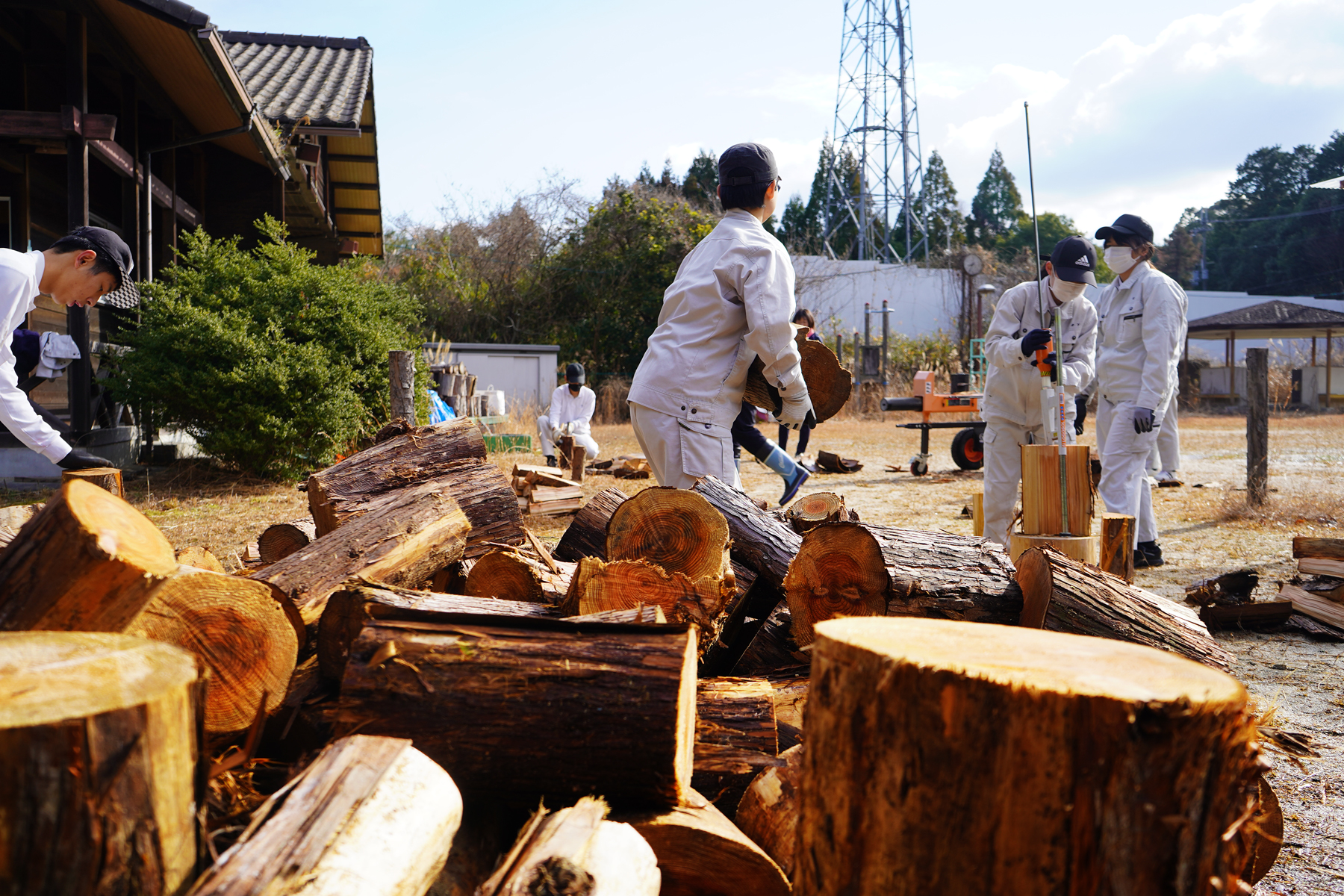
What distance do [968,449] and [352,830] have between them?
10800 millimetres

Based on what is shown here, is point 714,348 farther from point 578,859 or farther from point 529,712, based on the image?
point 578,859

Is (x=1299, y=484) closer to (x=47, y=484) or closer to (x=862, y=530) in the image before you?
(x=862, y=530)

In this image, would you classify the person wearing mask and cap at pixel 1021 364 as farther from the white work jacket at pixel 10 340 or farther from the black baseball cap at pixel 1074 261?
the white work jacket at pixel 10 340

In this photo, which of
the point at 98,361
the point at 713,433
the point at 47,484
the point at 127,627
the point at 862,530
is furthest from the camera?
the point at 98,361

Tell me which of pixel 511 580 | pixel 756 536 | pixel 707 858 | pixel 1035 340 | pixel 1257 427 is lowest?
pixel 707 858

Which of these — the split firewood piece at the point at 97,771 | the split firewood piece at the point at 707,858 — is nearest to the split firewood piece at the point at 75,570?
the split firewood piece at the point at 97,771

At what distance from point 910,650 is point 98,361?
988 cm

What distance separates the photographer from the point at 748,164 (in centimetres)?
333

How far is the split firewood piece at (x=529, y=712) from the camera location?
177 centimetres

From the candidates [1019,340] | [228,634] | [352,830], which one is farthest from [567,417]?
[352,830]

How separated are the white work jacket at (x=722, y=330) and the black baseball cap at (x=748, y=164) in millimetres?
115

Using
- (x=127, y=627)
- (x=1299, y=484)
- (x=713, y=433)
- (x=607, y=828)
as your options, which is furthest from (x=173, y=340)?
(x=1299, y=484)

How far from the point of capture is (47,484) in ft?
24.4

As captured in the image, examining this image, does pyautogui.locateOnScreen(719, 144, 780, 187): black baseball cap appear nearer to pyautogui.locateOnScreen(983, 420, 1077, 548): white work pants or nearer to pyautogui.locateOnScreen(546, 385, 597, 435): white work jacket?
pyautogui.locateOnScreen(983, 420, 1077, 548): white work pants
